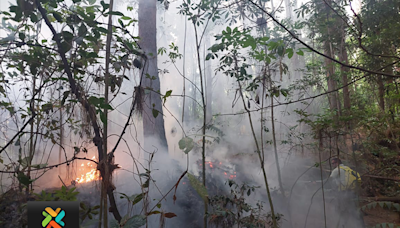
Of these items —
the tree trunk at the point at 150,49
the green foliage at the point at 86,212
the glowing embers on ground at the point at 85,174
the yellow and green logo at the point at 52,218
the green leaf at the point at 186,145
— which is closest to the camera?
the yellow and green logo at the point at 52,218

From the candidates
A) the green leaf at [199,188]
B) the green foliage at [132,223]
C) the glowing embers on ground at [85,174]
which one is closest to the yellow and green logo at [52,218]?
the green foliage at [132,223]

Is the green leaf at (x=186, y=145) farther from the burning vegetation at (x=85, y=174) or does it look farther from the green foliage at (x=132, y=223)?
the burning vegetation at (x=85, y=174)

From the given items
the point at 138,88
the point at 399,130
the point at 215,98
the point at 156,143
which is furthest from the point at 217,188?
the point at 215,98

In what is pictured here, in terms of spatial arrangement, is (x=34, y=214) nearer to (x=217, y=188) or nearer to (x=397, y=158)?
(x=217, y=188)

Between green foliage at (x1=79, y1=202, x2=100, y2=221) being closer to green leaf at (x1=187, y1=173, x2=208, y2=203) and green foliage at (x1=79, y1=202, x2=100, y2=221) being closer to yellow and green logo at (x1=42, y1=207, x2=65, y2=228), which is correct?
yellow and green logo at (x1=42, y1=207, x2=65, y2=228)

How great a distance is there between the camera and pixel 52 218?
0.93 m

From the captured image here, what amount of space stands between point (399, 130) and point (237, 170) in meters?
4.35

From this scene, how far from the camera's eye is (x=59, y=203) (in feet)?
3.13

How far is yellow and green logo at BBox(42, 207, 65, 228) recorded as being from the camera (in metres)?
0.92

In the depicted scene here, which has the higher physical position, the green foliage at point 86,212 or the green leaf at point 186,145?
the green leaf at point 186,145

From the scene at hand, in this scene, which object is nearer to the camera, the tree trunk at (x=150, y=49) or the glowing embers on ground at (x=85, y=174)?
the glowing embers on ground at (x=85, y=174)

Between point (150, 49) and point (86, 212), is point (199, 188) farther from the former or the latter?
point (150, 49)

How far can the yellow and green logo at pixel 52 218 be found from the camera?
3.02 feet

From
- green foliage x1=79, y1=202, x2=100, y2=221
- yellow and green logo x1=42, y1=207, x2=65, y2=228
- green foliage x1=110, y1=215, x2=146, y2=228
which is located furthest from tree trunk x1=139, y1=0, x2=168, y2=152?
yellow and green logo x1=42, y1=207, x2=65, y2=228
